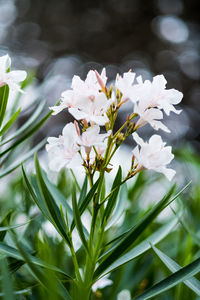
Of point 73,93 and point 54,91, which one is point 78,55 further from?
point 73,93

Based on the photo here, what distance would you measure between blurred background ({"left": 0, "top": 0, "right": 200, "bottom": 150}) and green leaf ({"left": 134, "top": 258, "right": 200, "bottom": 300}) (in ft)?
14.4

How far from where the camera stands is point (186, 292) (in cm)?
68

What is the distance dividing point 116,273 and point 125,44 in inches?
181

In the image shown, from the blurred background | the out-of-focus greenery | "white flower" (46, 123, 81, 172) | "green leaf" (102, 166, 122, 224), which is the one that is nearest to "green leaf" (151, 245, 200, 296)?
the out-of-focus greenery

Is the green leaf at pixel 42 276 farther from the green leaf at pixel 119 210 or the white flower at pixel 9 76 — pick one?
the white flower at pixel 9 76

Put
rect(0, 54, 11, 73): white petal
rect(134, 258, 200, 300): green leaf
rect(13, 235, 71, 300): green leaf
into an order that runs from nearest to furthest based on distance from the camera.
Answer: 1. rect(13, 235, 71, 300): green leaf
2. rect(134, 258, 200, 300): green leaf
3. rect(0, 54, 11, 73): white petal

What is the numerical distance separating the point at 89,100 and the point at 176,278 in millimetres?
334

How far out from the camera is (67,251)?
1.06 metres

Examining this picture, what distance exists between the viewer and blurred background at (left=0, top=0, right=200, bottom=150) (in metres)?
5.00

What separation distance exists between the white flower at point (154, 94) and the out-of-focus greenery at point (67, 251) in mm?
226

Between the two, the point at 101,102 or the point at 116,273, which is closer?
the point at 101,102

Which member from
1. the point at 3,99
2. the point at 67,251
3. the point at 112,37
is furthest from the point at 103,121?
the point at 112,37

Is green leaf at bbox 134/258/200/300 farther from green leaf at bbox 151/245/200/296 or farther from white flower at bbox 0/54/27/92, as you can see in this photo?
white flower at bbox 0/54/27/92

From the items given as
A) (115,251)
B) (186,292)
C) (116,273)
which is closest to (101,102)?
(115,251)
